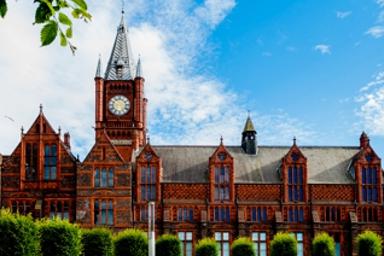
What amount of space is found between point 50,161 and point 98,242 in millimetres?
15918

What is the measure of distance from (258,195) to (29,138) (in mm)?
24556

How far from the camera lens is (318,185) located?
68.4m

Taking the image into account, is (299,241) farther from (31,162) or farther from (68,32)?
(68,32)

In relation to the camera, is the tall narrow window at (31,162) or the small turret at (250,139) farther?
the small turret at (250,139)

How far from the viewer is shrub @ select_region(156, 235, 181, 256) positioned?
185ft

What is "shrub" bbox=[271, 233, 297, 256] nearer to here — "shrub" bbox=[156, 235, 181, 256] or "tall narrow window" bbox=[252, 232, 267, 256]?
"tall narrow window" bbox=[252, 232, 267, 256]

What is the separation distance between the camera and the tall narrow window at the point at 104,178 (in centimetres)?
6569

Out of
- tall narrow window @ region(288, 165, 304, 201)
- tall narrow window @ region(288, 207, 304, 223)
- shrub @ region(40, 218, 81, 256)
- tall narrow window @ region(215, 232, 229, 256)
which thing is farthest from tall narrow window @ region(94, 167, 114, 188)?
tall narrow window @ region(288, 207, 304, 223)

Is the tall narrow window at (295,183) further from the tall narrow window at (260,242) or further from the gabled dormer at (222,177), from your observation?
the gabled dormer at (222,177)

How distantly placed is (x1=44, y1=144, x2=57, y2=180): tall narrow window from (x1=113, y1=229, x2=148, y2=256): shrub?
570 inches

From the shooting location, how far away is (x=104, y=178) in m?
65.8

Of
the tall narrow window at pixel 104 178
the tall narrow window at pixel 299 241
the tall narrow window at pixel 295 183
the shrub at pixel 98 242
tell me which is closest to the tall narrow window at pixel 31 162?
the tall narrow window at pixel 104 178

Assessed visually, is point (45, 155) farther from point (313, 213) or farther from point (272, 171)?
point (313, 213)

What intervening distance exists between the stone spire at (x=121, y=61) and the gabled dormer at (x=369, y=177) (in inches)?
1240
